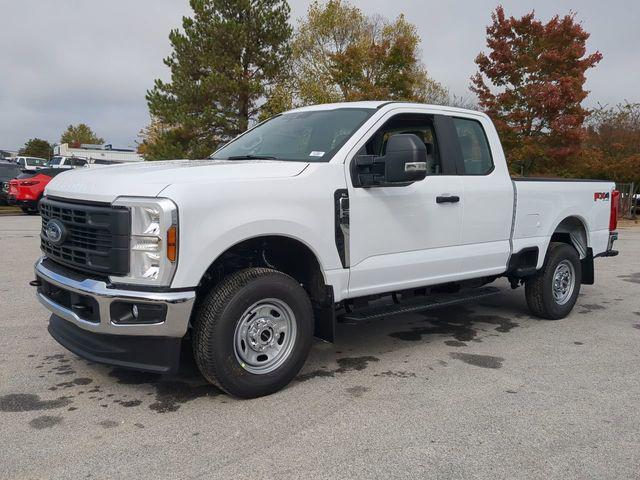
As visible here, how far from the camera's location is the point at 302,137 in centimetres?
480

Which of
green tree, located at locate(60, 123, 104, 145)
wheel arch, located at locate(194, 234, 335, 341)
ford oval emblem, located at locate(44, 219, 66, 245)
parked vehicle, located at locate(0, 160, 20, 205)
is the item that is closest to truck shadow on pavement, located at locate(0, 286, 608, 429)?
wheel arch, located at locate(194, 234, 335, 341)

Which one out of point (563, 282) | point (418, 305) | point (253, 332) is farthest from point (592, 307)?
point (253, 332)

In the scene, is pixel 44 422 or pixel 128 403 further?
pixel 128 403

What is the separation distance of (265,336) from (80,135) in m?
95.8

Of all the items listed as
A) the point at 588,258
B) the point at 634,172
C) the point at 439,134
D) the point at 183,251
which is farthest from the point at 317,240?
the point at 634,172

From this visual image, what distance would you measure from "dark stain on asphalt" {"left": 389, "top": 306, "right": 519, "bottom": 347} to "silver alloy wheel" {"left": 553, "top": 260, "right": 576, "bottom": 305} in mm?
640

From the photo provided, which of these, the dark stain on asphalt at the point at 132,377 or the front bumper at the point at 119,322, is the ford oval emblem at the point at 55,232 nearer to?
the front bumper at the point at 119,322

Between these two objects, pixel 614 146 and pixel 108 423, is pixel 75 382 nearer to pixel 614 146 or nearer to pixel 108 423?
pixel 108 423

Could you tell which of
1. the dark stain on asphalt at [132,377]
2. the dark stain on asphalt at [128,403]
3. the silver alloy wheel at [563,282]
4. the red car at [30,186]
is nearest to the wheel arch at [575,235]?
the silver alloy wheel at [563,282]

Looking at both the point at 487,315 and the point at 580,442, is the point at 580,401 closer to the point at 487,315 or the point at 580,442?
the point at 580,442

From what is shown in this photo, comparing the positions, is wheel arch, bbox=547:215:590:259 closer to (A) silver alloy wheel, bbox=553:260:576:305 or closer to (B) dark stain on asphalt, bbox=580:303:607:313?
(A) silver alloy wheel, bbox=553:260:576:305

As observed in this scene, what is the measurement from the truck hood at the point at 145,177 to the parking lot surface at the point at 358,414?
1369 mm

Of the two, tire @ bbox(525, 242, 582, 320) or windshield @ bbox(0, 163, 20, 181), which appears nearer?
tire @ bbox(525, 242, 582, 320)

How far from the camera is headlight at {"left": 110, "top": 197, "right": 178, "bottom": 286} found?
3.35m
